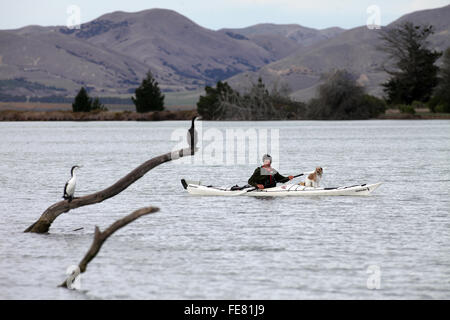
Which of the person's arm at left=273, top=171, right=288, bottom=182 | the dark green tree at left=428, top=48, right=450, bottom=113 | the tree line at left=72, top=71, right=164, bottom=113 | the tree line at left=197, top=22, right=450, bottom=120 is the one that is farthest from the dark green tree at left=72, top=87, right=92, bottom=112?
the person's arm at left=273, top=171, right=288, bottom=182

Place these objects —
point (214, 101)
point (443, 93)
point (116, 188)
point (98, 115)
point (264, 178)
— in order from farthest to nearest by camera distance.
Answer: point (98, 115) < point (214, 101) < point (443, 93) < point (264, 178) < point (116, 188)

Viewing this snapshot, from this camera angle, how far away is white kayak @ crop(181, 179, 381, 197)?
3197 cm

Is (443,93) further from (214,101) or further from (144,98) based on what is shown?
(144,98)

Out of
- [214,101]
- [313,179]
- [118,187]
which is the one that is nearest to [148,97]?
[214,101]

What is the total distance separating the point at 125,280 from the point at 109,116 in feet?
545

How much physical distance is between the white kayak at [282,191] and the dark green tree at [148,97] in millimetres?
138864

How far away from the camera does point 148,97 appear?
173375 mm

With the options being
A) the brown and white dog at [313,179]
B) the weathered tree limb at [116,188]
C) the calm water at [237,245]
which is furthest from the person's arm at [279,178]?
the weathered tree limb at [116,188]

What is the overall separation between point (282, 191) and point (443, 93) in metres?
116

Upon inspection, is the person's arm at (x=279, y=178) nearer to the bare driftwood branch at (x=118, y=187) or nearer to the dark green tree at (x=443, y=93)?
the bare driftwood branch at (x=118, y=187)

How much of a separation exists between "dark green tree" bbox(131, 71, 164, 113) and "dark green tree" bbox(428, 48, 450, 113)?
5888cm
